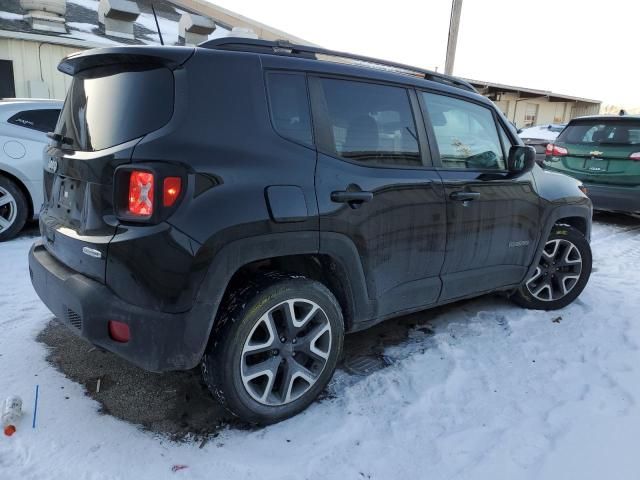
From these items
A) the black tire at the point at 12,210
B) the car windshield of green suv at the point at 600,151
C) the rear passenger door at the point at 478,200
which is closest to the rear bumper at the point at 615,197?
the car windshield of green suv at the point at 600,151

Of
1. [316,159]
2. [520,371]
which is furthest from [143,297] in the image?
[520,371]

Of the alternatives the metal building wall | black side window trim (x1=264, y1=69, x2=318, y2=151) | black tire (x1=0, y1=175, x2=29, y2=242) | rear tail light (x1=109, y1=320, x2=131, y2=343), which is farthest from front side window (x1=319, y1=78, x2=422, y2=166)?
the metal building wall

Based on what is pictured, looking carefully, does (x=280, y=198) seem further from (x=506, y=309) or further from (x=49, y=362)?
(x=506, y=309)

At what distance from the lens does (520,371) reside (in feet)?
10.5

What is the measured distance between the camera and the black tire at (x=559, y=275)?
419 cm

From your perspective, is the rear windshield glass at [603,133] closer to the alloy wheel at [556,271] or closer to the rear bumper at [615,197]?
the rear bumper at [615,197]

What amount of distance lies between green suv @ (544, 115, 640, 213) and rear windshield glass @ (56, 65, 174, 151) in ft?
23.7

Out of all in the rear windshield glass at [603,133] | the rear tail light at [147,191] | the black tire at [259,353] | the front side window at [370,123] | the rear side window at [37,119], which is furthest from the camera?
the rear windshield glass at [603,133]

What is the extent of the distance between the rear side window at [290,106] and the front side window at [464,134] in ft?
3.24

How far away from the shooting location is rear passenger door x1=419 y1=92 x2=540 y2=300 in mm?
3203

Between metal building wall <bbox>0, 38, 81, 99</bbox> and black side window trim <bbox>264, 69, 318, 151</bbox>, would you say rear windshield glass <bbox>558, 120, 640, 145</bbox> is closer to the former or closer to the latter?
black side window trim <bbox>264, 69, 318, 151</bbox>

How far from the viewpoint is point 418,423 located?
8.57 feet

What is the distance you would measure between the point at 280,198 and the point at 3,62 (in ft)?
36.2

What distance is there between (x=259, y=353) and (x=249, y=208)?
30.4 inches
